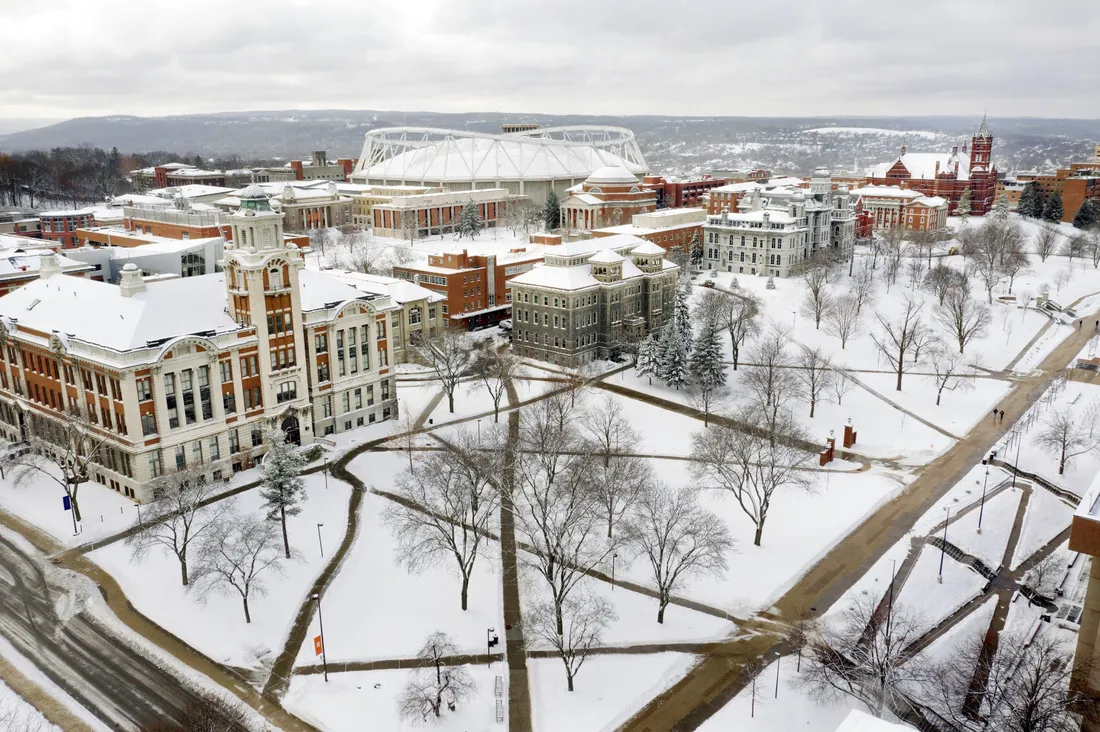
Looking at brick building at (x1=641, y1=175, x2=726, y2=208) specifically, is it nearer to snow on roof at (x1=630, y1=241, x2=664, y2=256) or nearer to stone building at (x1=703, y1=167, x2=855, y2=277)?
stone building at (x1=703, y1=167, x2=855, y2=277)

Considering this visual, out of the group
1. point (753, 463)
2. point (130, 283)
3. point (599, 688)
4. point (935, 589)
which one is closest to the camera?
point (599, 688)

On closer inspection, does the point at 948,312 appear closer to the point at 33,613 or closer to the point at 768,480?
the point at 768,480

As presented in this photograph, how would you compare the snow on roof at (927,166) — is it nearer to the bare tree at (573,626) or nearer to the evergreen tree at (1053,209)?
the evergreen tree at (1053,209)

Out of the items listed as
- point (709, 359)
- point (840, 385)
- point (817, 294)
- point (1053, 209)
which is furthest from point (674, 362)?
point (1053, 209)

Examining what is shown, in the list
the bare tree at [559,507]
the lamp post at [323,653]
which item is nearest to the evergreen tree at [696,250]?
the bare tree at [559,507]

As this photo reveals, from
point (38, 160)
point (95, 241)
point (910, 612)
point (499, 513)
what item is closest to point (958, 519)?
point (910, 612)

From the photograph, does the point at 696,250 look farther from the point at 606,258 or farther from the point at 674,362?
the point at 674,362
